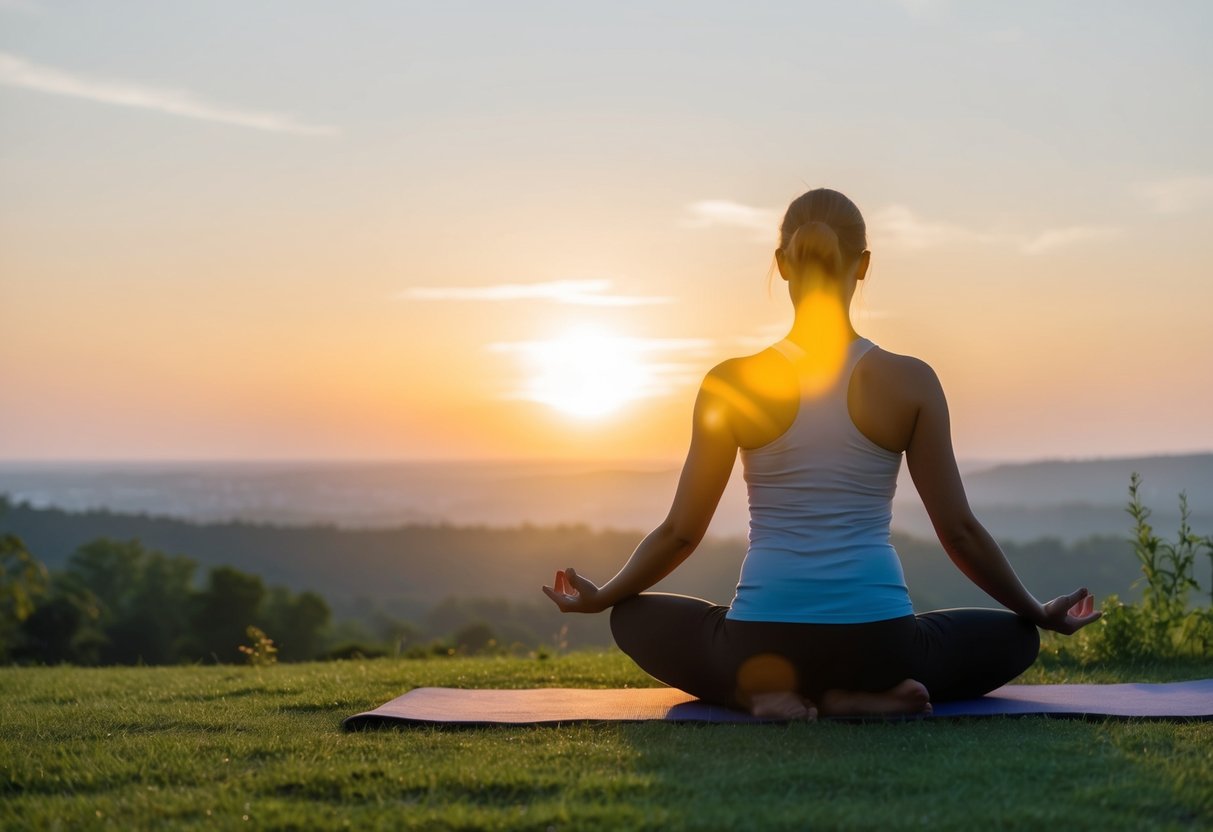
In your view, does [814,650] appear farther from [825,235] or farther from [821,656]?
[825,235]

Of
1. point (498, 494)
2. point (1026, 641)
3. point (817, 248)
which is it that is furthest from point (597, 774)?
point (498, 494)

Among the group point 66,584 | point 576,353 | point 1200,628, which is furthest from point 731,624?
point 66,584

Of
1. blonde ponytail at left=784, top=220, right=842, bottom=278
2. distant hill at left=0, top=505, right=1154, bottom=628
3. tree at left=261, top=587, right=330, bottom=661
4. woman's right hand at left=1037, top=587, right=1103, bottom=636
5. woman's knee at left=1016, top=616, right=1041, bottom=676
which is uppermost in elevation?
blonde ponytail at left=784, top=220, right=842, bottom=278

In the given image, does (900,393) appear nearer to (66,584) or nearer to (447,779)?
(447,779)

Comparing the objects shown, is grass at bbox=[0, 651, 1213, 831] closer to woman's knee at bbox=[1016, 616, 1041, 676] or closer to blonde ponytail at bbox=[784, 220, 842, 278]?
woman's knee at bbox=[1016, 616, 1041, 676]

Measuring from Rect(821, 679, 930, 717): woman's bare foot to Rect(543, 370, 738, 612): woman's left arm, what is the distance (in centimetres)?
70

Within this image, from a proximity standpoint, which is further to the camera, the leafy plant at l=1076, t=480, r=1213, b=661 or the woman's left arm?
the leafy plant at l=1076, t=480, r=1213, b=661

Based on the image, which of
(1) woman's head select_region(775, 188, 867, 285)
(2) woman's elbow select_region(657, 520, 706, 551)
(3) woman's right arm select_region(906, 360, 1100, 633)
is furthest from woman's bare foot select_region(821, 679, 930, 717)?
(1) woman's head select_region(775, 188, 867, 285)

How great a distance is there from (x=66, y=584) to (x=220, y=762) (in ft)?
137

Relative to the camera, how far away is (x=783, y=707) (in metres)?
3.63

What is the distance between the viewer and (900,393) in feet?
11.8

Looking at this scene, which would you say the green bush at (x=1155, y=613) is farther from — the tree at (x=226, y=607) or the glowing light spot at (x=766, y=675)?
the tree at (x=226, y=607)

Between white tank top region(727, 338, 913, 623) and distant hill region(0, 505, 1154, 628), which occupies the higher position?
white tank top region(727, 338, 913, 623)

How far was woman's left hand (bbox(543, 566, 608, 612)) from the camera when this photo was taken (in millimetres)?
4004
